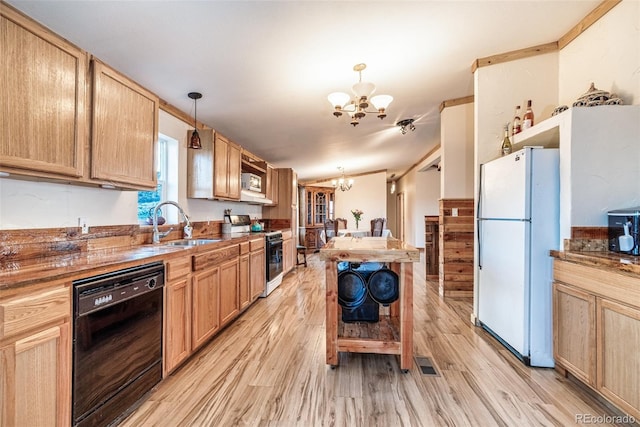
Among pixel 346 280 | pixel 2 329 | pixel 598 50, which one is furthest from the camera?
pixel 598 50

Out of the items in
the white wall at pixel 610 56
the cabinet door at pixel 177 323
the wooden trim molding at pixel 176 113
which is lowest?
the cabinet door at pixel 177 323

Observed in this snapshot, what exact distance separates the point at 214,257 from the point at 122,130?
1.21m

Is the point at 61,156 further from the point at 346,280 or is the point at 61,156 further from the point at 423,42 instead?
the point at 423,42

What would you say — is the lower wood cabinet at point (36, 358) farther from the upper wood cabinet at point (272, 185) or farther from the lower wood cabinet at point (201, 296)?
the upper wood cabinet at point (272, 185)

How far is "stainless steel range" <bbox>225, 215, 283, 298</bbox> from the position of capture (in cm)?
409

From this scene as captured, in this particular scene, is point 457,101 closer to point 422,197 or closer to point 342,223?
point 422,197

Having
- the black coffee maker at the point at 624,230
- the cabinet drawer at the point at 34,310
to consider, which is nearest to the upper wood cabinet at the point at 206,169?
the cabinet drawer at the point at 34,310

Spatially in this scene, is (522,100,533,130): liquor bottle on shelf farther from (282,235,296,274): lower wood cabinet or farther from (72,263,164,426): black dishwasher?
(282,235,296,274): lower wood cabinet

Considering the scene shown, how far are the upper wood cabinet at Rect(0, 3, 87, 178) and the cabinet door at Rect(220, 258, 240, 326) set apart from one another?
1468mm

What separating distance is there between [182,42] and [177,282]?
1759mm

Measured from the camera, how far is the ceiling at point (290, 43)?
6.15ft

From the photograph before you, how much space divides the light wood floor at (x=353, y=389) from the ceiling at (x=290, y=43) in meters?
2.42

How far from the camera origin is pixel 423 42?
8.43 feet

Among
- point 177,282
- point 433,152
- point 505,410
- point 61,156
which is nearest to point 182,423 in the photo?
point 177,282
